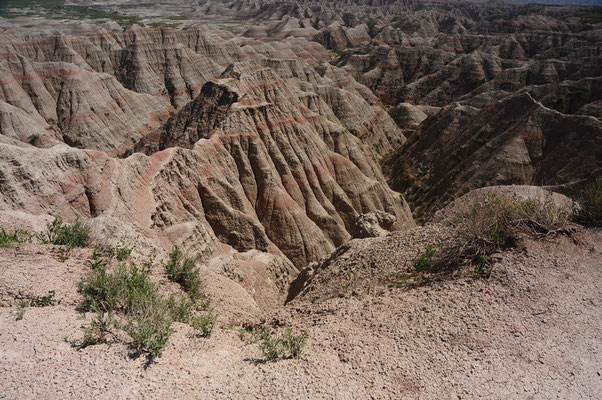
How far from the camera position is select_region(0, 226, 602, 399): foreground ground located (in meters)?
6.89

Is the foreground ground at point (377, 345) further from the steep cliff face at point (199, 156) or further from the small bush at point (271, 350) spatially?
the steep cliff face at point (199, 156)

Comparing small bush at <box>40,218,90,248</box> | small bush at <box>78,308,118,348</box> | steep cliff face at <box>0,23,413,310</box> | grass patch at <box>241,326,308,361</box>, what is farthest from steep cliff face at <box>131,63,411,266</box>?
grass patch at <box>241,326,308,361</box>

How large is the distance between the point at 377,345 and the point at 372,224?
735 inches

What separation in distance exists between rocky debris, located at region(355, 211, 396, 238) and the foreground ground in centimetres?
1389

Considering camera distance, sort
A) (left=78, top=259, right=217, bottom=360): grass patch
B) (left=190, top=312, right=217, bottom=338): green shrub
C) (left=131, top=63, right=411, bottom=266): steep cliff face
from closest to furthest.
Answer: (left=78, top=259, right=217, bottom=360): grass patch
(left=190, top=312, right=217, bottom=338): green shrub
(left=131, top=63, right=411, bottom=266): steep cliff face

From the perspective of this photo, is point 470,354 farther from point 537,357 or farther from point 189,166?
point 189,166

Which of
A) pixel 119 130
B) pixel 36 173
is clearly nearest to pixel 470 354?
pixel 36 173

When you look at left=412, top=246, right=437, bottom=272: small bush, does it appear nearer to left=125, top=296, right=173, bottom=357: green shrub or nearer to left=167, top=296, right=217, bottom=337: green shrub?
left=167, top=296, right=217, bottom=337: green shrub

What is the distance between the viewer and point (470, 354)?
7785mm

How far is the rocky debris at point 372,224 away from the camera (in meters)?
24.5

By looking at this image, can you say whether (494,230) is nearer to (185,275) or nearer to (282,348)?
(282,348)

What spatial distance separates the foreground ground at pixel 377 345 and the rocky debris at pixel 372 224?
13889 mm

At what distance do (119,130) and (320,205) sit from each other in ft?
140

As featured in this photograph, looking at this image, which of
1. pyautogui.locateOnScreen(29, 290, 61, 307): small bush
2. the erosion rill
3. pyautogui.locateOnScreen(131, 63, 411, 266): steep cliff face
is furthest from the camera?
pyautogui.locateOnScreen(131, 63, 411, 266): steep cliff face
